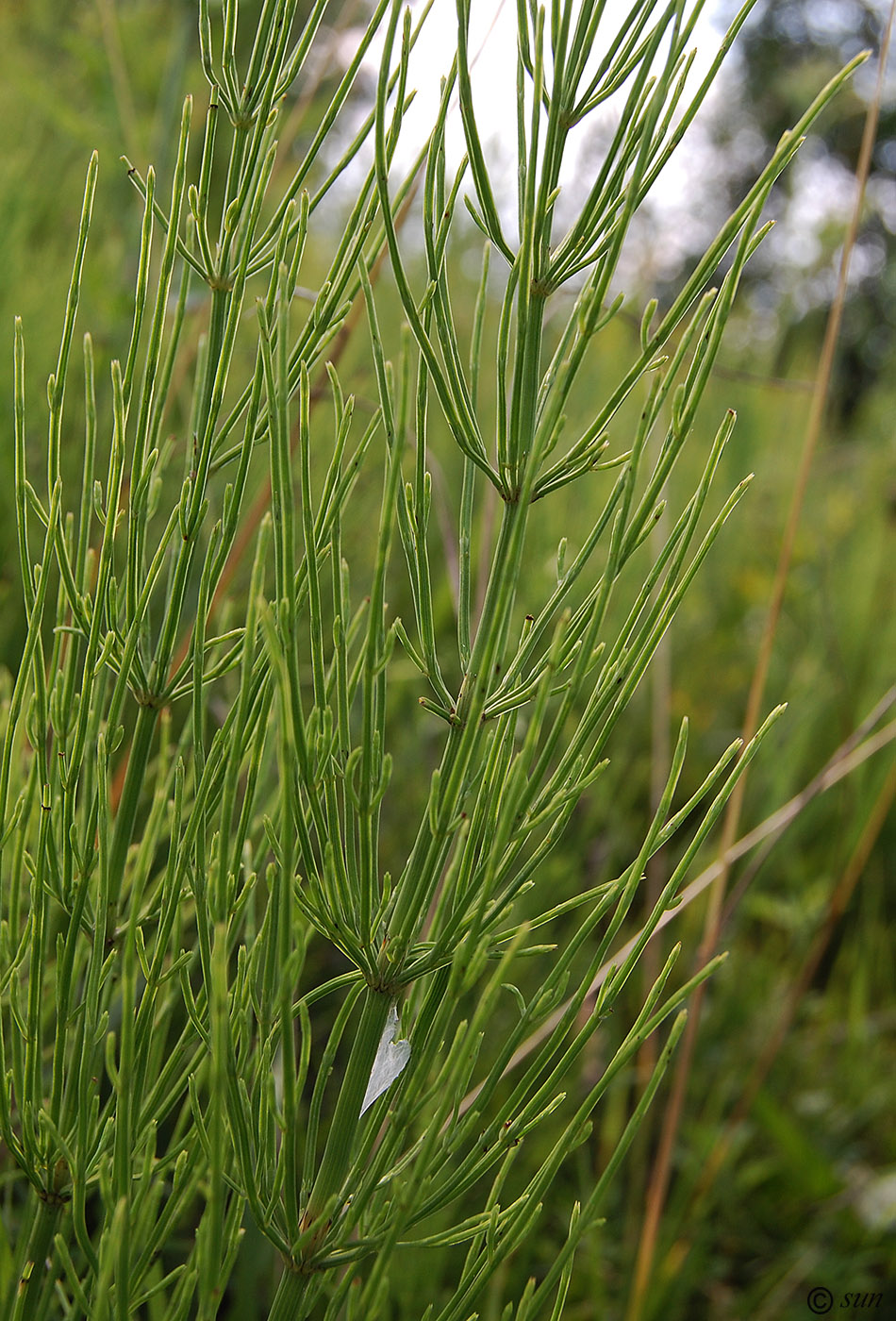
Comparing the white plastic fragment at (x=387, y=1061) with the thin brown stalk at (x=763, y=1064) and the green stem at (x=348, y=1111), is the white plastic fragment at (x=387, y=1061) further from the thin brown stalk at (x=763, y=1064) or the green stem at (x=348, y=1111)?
the thin brown stalk at (x=763, y=1064)

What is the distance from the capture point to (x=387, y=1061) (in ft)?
1.40

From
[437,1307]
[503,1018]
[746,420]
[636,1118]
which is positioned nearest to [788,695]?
[746,420]

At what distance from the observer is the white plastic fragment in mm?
416

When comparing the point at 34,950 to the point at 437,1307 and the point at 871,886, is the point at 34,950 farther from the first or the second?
the point at 871,886

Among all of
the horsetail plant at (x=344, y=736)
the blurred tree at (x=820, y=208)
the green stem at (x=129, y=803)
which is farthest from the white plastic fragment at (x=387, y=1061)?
the blurred tree at (x=820, y=208)

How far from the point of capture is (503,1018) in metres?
1.23

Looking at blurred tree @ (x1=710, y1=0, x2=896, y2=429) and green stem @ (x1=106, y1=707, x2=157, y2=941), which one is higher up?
blurred tree @ (x1=710, y1=0, x2=896, y2=429)

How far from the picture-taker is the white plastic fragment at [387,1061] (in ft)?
1.36

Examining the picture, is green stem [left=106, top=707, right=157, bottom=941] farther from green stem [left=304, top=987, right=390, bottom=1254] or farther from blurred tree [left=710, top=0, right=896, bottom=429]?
blurred tree [left=710, top=0, right=896, bottom=429]

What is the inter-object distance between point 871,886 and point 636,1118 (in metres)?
1.42

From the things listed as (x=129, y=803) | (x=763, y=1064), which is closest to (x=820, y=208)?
(x=763, y=1064)

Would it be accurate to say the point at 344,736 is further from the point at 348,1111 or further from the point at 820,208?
the point at 820,208

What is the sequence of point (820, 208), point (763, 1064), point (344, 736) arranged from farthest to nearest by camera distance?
1. point (820, 208)
2. point (763, 1064)
3. point (344, 736)

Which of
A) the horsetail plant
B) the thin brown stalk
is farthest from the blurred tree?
the thin brown stalk
